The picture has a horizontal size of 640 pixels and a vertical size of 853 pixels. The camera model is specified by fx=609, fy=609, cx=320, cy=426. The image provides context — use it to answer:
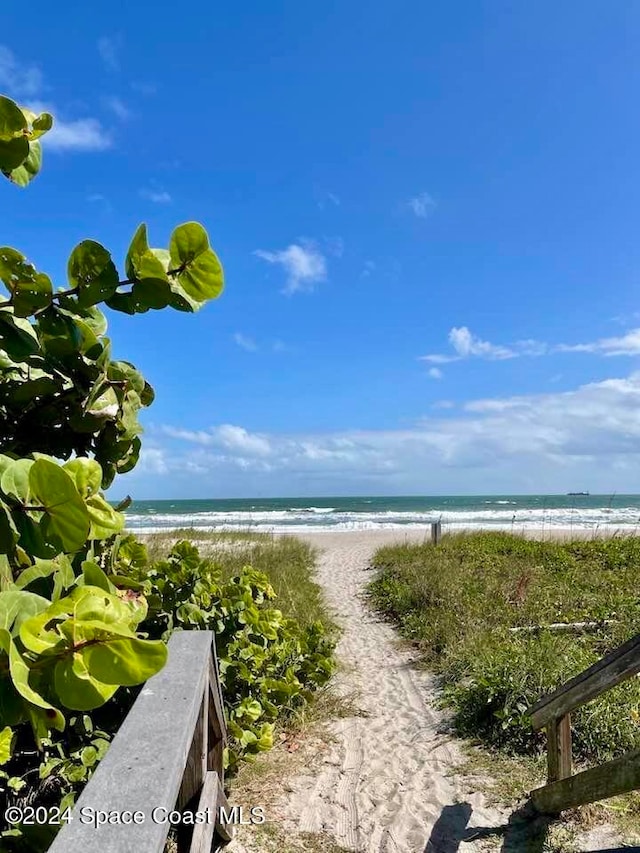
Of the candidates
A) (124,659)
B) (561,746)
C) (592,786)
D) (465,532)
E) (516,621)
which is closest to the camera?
(124,659)

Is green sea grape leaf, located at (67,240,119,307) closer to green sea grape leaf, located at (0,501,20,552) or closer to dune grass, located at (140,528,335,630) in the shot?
green sea grape leaf, located at (0,501,20,552)

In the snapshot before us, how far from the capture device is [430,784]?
4086 mm

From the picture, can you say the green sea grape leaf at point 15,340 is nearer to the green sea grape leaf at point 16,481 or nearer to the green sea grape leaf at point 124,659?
the green sea grape leaf at point 16,481

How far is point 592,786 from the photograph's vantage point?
8.83ft

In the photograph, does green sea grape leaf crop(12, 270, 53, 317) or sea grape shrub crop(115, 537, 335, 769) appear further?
sea grape shrub crop(115, 537, 335, 769)

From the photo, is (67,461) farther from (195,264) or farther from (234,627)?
(234,627)

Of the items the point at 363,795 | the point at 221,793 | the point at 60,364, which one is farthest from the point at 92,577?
the point at 363,795

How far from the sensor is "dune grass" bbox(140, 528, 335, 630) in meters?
8.05

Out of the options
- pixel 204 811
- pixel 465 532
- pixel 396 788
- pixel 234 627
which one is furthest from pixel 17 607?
pixel 465 532

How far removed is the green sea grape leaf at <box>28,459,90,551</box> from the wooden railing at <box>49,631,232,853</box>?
63 centimetres

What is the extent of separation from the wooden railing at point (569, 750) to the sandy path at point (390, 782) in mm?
516

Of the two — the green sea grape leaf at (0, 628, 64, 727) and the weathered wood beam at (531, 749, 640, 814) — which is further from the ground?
the green sea grape leaf at (0, 628, 64, 727)

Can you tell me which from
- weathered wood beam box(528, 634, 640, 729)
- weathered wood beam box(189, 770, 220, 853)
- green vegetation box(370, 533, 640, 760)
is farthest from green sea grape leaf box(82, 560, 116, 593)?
green vegetation box(370, 533, 640, 760)

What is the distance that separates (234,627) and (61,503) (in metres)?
3.42
